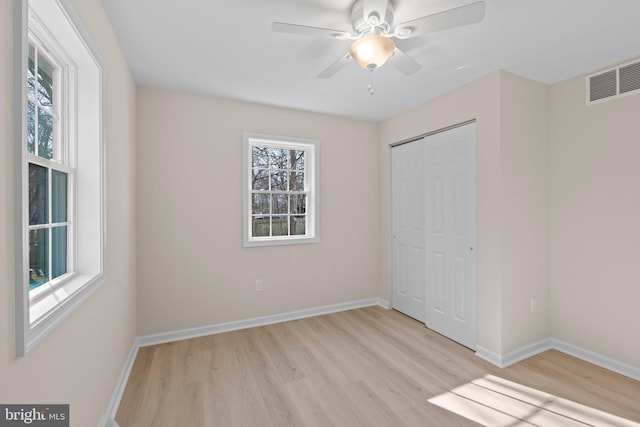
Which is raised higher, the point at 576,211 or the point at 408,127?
the point at 408,127

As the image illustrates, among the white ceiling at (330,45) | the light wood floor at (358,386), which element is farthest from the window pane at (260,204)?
the light wood floor at (358,386)

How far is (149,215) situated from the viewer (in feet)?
9.46

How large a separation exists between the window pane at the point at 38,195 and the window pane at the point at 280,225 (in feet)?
7.75

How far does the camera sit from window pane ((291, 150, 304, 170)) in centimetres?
372

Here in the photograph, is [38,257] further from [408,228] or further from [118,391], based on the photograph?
[408,228]

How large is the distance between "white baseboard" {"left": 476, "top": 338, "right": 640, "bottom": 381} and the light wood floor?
0.21 feet

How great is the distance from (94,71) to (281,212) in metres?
2.32

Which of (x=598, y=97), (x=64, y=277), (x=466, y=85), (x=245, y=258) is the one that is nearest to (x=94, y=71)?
(x=64, y=277)

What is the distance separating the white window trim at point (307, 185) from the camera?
3307mm

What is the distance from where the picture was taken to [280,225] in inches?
144

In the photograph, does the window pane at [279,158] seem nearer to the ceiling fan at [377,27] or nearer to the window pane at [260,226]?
the window pane at [260,226]

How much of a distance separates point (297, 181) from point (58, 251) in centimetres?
258

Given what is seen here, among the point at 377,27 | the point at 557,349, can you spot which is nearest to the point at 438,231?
the point at 557,349

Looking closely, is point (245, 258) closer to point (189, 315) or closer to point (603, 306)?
point (189, 315)
